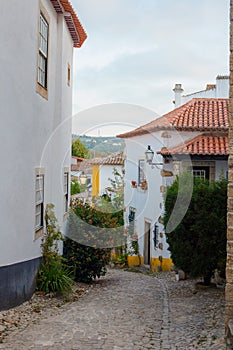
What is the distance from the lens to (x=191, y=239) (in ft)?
36.6

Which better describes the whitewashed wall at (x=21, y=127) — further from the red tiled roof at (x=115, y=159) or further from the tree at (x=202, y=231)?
the red tiled roof at (x=115, y=159)

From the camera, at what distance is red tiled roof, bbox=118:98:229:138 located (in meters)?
17.6

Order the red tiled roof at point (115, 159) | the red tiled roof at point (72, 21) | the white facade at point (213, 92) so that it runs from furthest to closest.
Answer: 1. the red tiled roof at point (115, 159)
2. the white facade at point (213, 92)
3. the red tiled roof at point (72, 21)

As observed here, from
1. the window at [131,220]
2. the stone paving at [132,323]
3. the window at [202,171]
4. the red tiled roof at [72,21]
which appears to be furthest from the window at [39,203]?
the window at [131,220]

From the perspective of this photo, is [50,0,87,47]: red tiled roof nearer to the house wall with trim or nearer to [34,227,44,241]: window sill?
the house wall with trim

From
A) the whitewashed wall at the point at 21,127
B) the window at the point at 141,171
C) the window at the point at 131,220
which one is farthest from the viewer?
the window at the point at 131,220

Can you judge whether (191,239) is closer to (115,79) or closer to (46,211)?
(46,211)

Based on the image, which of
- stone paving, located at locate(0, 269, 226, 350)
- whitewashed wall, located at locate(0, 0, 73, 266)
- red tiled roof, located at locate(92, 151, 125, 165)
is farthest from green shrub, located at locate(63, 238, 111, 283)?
red tiled roof, located at locate(92, 151, 125, 165)

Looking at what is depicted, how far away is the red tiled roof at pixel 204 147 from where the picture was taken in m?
16.4

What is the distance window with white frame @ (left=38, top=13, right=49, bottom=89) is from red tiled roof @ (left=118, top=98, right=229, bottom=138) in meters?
7.62

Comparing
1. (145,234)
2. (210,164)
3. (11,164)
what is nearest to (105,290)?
(11,164)

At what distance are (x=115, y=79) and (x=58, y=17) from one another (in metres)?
4.40

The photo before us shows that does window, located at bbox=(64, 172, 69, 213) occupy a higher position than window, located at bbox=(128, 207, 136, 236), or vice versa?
window, located at bbox=(64, 172, 69, 213)

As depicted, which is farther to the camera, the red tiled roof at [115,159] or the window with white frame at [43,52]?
the red tiled roof at [115,159]
